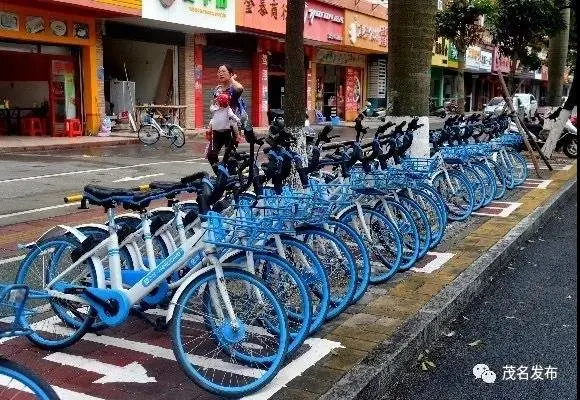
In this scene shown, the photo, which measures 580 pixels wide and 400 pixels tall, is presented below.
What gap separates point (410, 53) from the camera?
7.18 meters

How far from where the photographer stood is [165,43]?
21625 millimetres

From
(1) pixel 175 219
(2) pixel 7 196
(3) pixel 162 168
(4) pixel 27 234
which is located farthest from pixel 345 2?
(1) pixel 175 219

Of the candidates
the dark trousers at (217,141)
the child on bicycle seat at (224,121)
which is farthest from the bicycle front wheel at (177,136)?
the child on bicycle seat at (224,121)

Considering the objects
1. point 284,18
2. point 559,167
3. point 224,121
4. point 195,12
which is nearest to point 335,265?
point 224,121

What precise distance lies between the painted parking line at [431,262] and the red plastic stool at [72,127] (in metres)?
14.9

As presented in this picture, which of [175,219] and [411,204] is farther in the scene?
[411,204]

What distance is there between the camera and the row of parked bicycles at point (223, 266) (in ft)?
11.1

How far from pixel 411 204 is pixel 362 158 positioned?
680 millimetres

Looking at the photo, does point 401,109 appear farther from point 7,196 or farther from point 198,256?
point 7,196

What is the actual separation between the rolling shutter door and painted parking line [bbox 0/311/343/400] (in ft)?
64.9

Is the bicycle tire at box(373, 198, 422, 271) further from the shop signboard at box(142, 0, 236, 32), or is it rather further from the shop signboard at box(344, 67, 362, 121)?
the shop signboard at box(344, 67, 362, 121)

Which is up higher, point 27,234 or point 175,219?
point 175,219

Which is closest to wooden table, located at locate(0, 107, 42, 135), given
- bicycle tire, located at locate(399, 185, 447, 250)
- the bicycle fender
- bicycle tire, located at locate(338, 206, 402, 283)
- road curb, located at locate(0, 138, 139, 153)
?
road curb, located at locate(0, 138, 139, 153)

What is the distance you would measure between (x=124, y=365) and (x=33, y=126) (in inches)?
666
